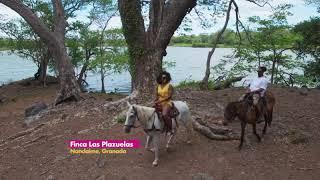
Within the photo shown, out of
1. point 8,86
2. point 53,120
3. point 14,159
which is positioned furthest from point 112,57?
point 14,159

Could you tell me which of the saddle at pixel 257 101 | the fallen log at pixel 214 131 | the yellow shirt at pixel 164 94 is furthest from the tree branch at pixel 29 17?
the saddle at pixel 257 101

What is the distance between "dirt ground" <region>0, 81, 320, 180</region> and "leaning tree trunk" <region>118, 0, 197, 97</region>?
1325mm

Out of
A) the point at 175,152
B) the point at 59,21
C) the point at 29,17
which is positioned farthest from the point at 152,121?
the point at 59,21

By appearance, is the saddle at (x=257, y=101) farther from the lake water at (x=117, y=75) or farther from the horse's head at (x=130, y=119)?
the lake water at (x=117, y=75)

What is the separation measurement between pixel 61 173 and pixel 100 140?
4.84 ft

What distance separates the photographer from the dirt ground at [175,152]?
976cm

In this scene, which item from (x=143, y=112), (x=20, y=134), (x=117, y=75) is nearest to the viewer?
(x=143, y=112)

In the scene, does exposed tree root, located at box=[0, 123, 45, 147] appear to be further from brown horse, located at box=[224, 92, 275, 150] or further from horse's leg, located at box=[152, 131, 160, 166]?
brown horse, located at box=[224, 92, 275, 150]

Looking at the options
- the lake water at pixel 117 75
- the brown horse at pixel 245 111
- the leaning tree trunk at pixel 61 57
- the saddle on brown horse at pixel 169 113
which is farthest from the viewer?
the lake water at pixel 117 75

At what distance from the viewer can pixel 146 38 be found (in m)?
13.9

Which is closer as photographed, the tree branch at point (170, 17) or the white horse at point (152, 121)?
the white horse at point (152, 121)

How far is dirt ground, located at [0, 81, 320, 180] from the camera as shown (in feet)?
32.0

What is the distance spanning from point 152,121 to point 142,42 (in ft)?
15.9

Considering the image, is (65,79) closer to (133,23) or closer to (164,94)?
(133,23)
